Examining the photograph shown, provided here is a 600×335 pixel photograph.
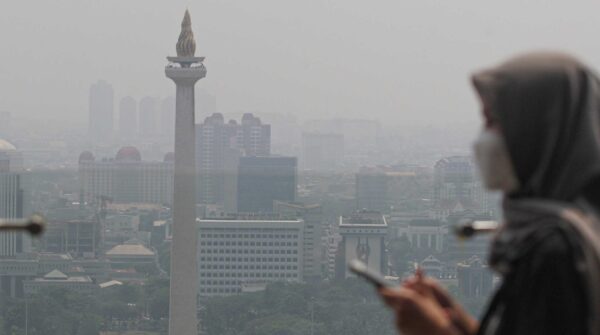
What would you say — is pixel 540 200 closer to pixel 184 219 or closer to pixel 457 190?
pixel 184 219

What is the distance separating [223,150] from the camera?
445ft

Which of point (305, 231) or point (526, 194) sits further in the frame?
point (305, 231)

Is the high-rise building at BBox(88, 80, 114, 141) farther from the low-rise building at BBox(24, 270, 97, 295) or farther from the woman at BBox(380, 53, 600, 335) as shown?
the woman at BBox(380, 53, 600, 335)

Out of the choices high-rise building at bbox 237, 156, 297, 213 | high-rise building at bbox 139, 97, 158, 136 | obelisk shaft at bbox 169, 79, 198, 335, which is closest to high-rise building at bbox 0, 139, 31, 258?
high-rise building at bbox 237, 156, 297, 213

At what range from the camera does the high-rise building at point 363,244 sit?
98.1m

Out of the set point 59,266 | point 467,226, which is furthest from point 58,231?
point 467,226

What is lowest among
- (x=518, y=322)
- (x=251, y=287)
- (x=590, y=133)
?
(x=251, y=287)

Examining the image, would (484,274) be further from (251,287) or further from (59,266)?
(59,266)

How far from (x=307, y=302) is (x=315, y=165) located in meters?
65.9

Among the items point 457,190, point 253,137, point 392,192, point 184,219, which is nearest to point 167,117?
point 253,137

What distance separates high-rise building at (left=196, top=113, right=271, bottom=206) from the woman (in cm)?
11976

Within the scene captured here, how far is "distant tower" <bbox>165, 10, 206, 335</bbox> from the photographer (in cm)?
6738

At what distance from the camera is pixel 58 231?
100 m

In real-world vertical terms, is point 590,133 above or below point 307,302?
above
